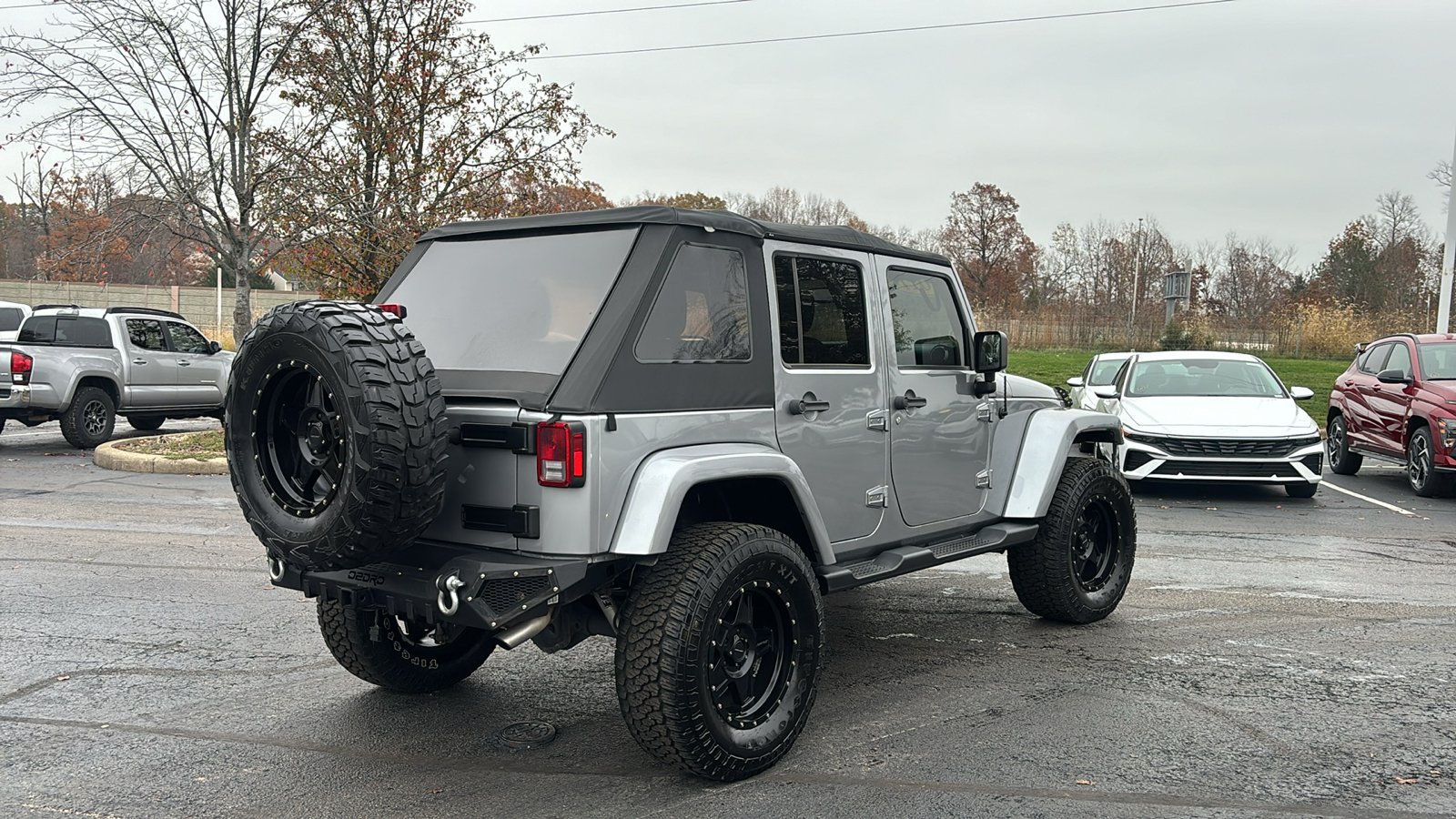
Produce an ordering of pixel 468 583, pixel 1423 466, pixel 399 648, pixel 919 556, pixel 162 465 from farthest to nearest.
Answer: pixel 162 465 → pixel 1423 466 → pixel 919 556 → pixel 399 648 → pixel 468 583

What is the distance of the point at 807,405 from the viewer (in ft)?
14.8

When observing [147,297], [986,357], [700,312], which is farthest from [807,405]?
[147,297]

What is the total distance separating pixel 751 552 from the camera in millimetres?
3947

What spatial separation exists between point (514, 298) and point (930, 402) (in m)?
2.04

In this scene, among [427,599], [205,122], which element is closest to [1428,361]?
[427,599]

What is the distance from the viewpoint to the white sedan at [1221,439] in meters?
11.0

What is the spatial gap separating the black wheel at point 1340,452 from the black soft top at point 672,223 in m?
11.1

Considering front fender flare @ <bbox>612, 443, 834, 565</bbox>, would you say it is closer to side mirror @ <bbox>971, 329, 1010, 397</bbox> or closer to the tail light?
side mirror @ <bbox>971, 329, 1010, 397</bbox>

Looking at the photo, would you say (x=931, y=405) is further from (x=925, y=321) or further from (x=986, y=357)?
(x=986, y=357)

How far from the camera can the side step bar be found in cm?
454

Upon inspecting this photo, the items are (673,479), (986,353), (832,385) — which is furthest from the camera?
(986,353)

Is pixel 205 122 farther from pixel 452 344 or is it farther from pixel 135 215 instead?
pixel 452 344

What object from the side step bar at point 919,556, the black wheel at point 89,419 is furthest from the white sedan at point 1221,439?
the black wheel at point 89,419

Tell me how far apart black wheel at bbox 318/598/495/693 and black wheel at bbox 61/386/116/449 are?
1220cm
